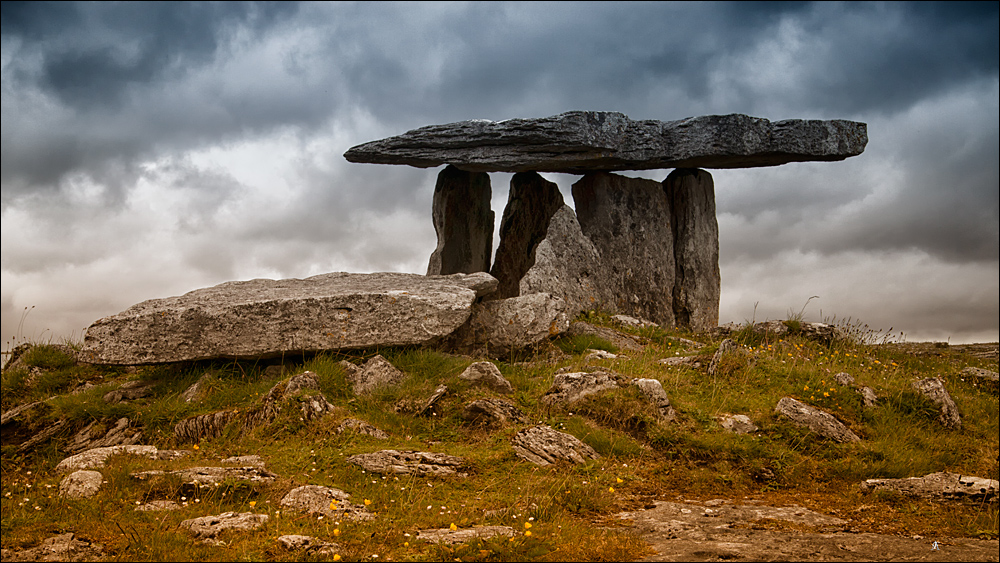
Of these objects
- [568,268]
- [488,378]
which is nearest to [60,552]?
[488,378]

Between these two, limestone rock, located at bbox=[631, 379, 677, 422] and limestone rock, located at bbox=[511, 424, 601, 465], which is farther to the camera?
limestone rock, located at bbox=[631, 379, 677, 422]

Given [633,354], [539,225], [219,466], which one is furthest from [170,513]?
[539,225]

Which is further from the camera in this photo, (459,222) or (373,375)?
(459,222)

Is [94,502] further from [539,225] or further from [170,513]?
[539,225]

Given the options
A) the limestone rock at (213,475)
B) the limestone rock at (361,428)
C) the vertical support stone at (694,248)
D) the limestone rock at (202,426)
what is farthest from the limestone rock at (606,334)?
the limestone rock at (213,475)

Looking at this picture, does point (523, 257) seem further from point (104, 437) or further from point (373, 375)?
point (104, 437)

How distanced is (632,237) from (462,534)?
14.3 m

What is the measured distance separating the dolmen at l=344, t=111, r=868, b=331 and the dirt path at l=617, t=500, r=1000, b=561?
9.30m

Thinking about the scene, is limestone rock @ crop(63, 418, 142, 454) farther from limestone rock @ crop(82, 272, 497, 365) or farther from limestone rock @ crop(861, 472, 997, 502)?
limestone rock @ crop(861, 472, 997, 502)

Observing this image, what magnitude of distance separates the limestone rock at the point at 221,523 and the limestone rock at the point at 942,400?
8.68 metres

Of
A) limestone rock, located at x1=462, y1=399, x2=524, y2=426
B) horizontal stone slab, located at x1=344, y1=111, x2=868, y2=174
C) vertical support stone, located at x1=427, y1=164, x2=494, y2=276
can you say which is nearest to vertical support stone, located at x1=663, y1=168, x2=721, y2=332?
horizontal stone slab, located at x1=344, y1=111, x2=868, y2=174

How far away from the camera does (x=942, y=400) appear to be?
33.1 feet

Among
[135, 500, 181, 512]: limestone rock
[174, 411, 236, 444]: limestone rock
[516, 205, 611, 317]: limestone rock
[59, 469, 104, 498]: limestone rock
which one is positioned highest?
[516, 205, 611, 317]: limestone rock

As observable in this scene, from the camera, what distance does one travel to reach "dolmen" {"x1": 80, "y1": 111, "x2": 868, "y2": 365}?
1174 cm
